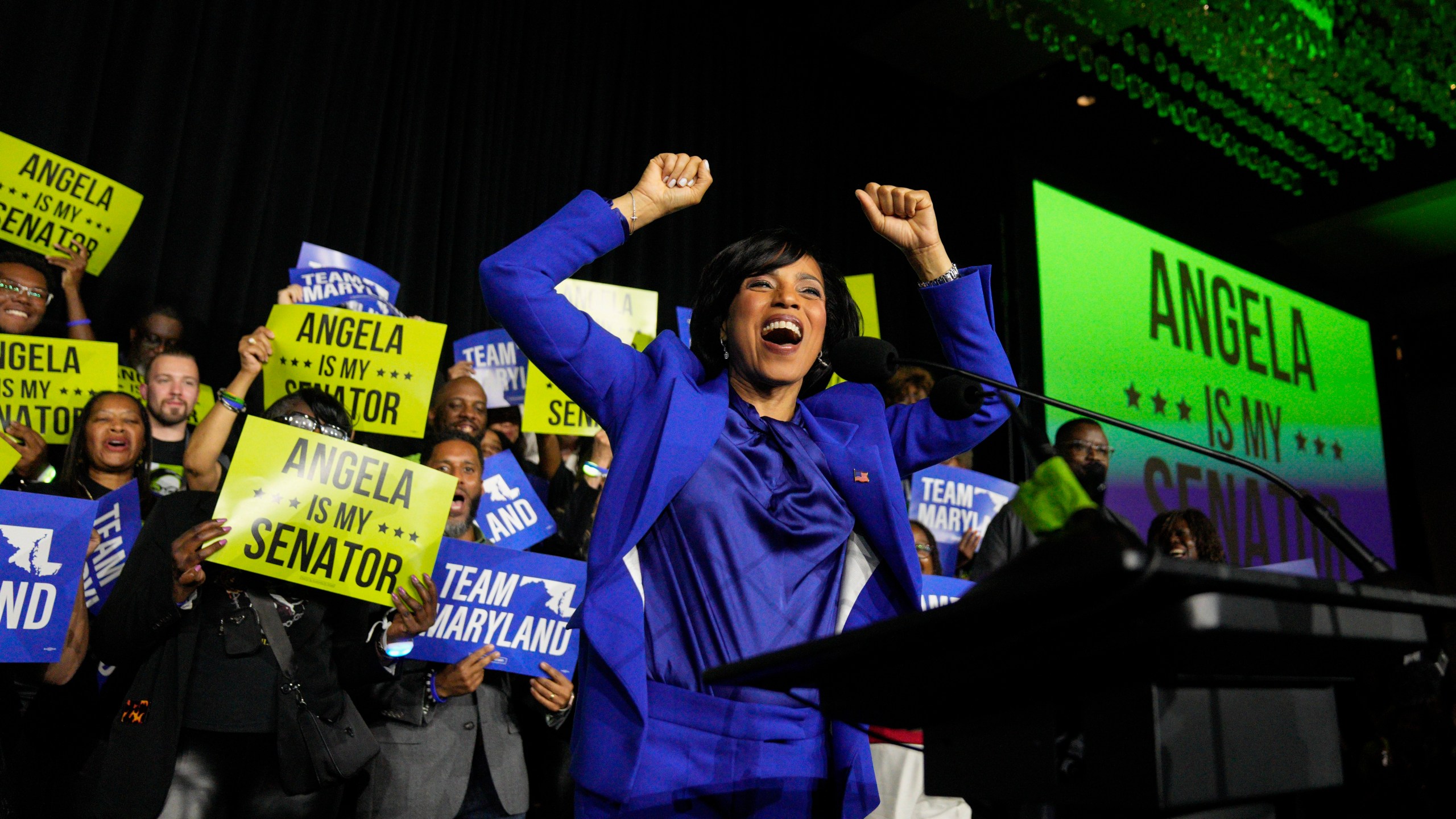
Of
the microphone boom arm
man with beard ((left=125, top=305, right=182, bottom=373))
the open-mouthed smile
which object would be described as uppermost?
man with beard ((left=125, top=305, right=182, bottom=373))

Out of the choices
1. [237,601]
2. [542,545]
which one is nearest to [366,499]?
[237,601]

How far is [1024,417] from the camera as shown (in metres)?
1.16

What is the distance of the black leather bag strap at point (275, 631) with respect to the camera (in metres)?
2.77

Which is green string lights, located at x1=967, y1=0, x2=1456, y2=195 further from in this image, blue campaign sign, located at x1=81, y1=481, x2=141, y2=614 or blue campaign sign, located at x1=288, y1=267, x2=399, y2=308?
blue campaign sign, located at x1=81, y1=481, x2=141, y2=614

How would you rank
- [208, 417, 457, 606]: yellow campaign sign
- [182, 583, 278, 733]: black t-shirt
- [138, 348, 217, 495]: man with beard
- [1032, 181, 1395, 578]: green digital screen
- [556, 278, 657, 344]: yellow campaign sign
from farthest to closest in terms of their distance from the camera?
[1032, 181, 1395, 578]: green digital screen → [556, 278, 657, 344]: yellow campaign sign → [138, 348, 217, 495]: man with beard → [208, 417, 457, 606]: yellow campaign sign → [182, 583, 278, 733]: black t-shirt

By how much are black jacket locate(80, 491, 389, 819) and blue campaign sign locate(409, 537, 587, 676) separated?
8.8 inches

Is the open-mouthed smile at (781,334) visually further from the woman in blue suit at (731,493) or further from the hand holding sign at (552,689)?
the hand holding sign at (552,689)

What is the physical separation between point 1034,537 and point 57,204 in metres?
3.35

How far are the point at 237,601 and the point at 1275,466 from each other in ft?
17.3

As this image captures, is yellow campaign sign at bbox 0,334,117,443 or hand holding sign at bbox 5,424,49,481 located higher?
yellow campaign sign at bbox 0,334,117,443

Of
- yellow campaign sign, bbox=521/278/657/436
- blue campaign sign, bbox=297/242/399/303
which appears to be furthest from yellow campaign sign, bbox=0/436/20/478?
yellow campaign sign, bbox=521/278/657/436

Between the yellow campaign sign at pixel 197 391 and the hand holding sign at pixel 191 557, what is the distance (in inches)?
39.5

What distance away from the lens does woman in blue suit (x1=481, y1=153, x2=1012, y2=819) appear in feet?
4.60

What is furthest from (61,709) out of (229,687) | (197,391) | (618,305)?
(618,305)
